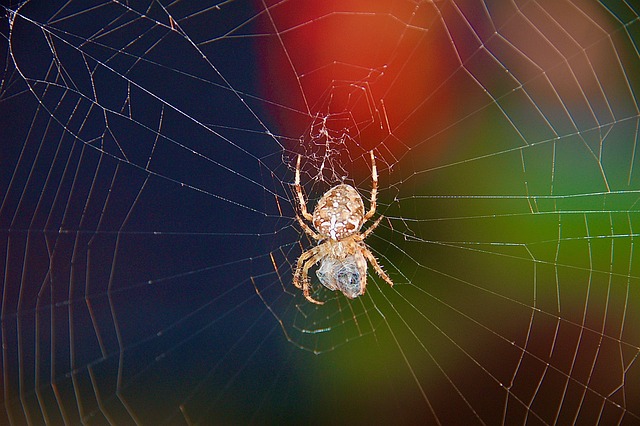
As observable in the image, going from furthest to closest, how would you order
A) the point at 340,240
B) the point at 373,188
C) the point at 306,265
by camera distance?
the point at 306,265, the point at 340,240, the point at 373,188

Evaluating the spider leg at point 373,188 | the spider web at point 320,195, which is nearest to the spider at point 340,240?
the spider leg at point 373,188

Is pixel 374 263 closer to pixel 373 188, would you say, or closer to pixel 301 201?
pixel 373 188

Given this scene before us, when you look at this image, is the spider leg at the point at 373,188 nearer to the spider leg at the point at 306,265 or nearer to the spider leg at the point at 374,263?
the spider leg at the point at 374,263

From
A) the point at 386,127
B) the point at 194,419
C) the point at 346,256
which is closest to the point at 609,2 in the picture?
the point at 386,127

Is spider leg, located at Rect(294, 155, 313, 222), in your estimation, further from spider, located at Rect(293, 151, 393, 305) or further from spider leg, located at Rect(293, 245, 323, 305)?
spider leg, located at Rect(293, 245, 323, 305)

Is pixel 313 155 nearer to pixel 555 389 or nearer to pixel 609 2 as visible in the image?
pixel 609 2

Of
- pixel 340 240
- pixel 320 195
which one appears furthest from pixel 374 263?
pixel 320 195

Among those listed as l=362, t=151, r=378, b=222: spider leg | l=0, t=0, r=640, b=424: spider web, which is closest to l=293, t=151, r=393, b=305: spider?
l=362, t=151, r=378, b=222: spider leg
